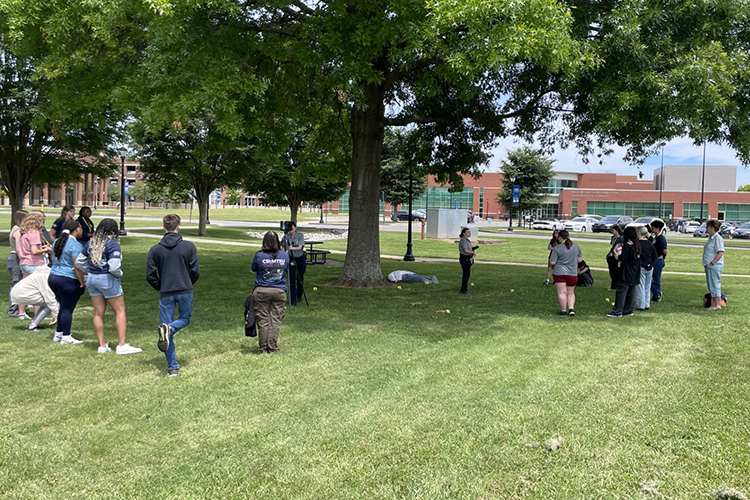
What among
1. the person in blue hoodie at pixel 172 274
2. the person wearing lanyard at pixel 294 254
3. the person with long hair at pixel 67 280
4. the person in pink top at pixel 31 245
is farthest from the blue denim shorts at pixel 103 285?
the person wearing lanyard at pixel 294 254

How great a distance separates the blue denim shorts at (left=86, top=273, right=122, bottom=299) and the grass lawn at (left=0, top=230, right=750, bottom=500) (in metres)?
0.78

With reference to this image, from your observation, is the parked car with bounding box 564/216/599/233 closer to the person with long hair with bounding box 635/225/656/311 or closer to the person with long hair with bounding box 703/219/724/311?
the person with long hair with bounding box 703/219/724/311

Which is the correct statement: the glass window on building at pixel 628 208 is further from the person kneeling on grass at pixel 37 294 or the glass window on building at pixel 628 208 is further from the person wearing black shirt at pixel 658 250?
the person kneeling on grass at pixel 37 294

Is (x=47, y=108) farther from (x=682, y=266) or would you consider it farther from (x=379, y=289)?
(x=682, y=266)

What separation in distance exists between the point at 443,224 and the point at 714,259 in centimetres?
2564

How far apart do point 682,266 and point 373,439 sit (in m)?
20.9

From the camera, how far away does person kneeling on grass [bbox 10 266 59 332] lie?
28.2ft

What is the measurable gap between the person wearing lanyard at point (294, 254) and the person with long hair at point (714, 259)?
7.49m

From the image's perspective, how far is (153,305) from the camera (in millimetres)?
11234

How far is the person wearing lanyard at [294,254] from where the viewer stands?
442 inches

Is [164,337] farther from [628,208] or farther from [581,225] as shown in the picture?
[628,208]

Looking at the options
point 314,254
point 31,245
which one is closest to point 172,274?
point 31,245

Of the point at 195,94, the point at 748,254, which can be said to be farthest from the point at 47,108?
the point at 748,254

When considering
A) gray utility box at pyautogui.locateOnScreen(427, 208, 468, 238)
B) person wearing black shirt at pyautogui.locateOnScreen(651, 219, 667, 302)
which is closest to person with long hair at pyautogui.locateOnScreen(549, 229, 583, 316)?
person wearing black shirt at pyautogui.locateOnScreen(651, 219, 667, 302)
